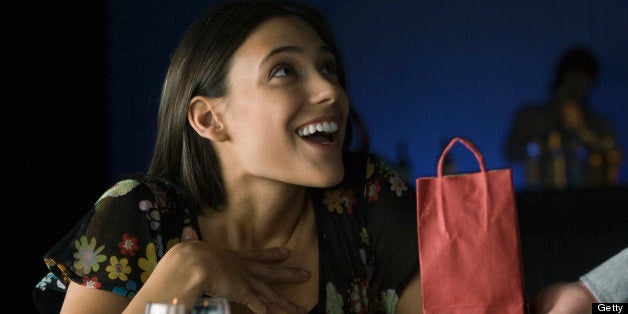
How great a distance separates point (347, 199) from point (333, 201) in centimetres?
A: 3

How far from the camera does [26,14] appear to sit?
4.02 metres

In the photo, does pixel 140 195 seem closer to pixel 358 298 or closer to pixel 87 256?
pixel 87 256

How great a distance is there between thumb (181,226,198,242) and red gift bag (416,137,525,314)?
0.52 m

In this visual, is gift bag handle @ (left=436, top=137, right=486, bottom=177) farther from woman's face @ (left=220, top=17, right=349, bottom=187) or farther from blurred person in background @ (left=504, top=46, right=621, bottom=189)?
blurred person in background @ (left=504, top=46, right=621, bottom=189)

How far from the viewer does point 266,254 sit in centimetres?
143

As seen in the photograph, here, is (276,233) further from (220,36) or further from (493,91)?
(493,91)

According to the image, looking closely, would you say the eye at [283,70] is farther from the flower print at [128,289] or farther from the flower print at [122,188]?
the flower print at [128,289]

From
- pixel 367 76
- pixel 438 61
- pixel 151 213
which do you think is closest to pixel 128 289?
pixel 151 213

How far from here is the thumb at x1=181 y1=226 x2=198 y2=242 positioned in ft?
4.83

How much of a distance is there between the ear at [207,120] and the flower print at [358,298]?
38 cm

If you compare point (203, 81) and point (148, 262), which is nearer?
point (148, 262)

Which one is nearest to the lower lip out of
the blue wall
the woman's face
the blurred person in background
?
the woman's face

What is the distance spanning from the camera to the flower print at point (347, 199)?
1609 mm

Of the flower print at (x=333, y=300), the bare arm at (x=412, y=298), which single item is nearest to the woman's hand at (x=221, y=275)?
the flower print at (x=333, y=300)
